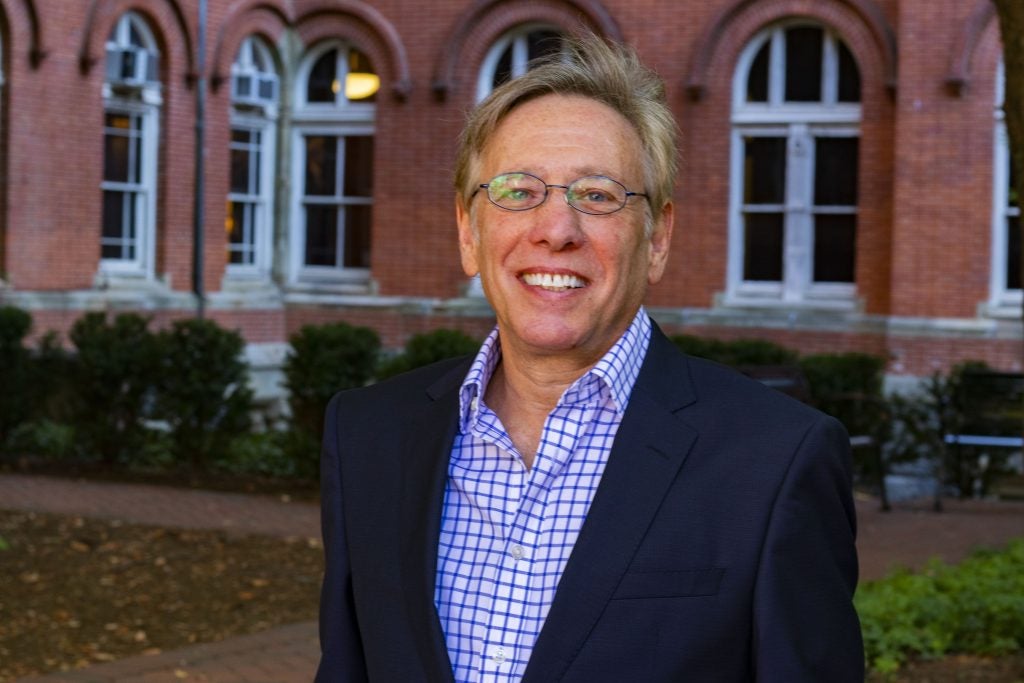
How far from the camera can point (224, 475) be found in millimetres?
Answer: 11852

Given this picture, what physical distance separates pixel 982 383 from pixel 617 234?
10.6 m

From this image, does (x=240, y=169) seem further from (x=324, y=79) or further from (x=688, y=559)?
(x=688, y=559)

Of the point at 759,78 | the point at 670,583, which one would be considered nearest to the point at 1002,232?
the point at 759,78

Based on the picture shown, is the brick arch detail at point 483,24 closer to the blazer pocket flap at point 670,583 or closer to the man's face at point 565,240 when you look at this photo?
the man's face at point 565,240

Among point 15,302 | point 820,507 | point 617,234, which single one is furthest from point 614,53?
point 15,302

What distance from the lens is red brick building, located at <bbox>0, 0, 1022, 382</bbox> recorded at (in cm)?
1571

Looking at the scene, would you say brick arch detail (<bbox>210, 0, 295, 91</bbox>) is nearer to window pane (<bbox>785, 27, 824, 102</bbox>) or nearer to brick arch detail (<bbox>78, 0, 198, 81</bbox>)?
brick arch detail (<bbox>78, 0, 198, 81</bbox>)

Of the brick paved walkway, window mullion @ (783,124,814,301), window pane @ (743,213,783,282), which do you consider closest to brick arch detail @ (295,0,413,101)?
window pane @ (743,213,783,282)

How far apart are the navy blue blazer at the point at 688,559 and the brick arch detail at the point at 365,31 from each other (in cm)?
Answer: 1615

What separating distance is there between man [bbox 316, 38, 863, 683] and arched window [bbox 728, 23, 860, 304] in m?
14.8

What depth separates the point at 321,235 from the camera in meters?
19.4

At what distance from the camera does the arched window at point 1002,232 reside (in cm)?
1569

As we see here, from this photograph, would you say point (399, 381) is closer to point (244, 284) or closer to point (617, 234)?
point (617, 234)

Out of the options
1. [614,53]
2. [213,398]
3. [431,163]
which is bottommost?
[213,398]
